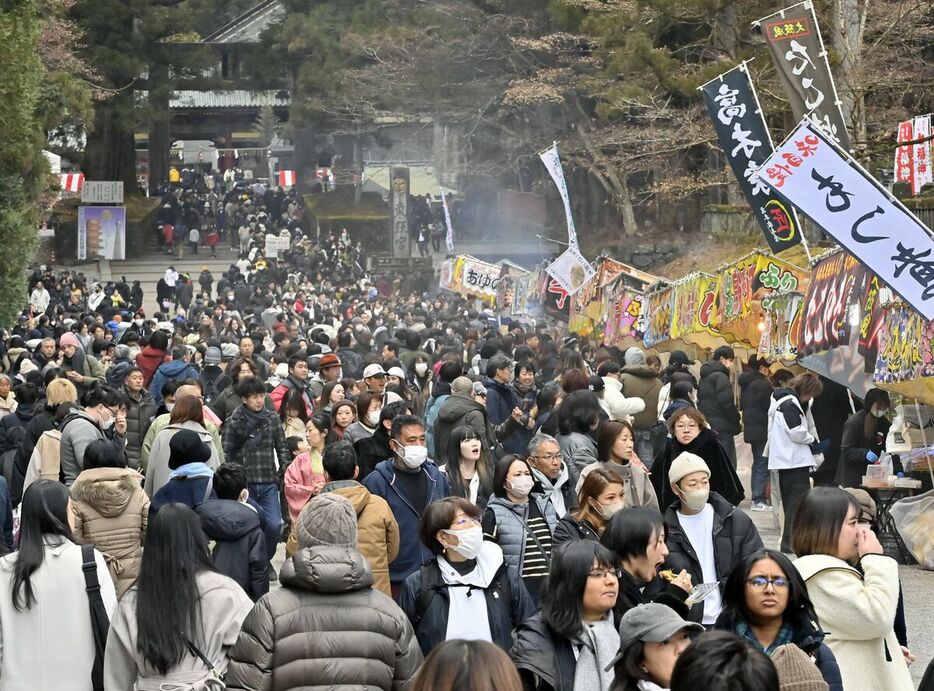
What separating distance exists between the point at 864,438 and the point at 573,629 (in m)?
7.35

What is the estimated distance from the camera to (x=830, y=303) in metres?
12.5

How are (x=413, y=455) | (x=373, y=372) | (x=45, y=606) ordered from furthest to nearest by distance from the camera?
(x=373, y=372), (x=413, y=455), (x=45, y=606)

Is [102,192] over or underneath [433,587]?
over

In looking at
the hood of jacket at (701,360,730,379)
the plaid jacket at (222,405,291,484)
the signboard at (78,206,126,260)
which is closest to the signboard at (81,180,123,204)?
the signboard at (78,206,126,260)

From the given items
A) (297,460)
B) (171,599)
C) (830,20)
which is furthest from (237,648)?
(830,20)

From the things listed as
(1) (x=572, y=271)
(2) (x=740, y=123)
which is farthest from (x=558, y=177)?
(2) (x=740, y=123)

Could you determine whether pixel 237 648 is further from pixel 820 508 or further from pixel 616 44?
pixel 616 44

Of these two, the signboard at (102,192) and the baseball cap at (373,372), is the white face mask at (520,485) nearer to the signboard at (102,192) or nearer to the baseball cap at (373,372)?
the baseball cap at (373,372)

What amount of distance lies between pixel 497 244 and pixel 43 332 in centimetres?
2520

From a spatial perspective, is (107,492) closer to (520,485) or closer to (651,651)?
(520,485)

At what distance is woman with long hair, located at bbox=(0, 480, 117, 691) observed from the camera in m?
5.25

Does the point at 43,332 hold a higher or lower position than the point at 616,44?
lower

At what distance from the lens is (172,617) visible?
16.3 feet

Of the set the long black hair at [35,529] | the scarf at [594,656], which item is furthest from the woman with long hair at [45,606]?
the scarf at [594,656]
